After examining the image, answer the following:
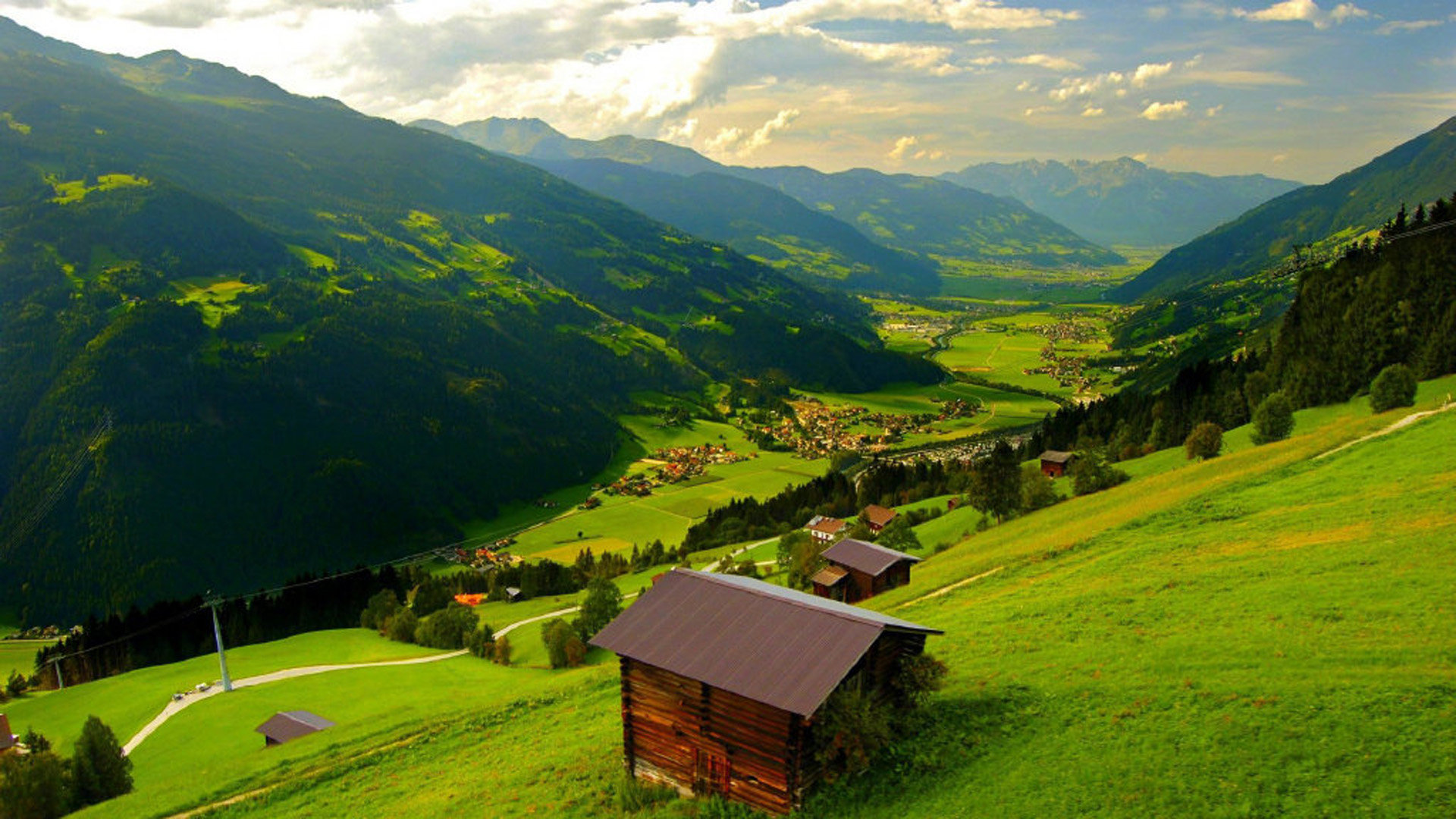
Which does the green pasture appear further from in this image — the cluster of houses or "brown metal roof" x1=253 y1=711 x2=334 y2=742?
the cluster of houses

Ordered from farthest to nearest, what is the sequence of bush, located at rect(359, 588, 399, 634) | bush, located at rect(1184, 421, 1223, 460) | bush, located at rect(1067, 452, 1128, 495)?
bush, located at rect(359, 588, 399, 634) → bush, located at rect(1067, 452, 1128, 495) → bush, located at rect(1184, 421, 1223, 460)

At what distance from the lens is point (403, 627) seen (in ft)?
301

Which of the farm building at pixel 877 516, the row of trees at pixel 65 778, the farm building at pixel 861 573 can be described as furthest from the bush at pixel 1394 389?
the row of trees at pixel 65 778

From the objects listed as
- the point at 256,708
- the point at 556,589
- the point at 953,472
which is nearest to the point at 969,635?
the point at 256,708

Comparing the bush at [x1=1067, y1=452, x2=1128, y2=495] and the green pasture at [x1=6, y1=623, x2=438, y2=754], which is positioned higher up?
the bush at [x1=1067, y1=452, x2=1128, y2=495]

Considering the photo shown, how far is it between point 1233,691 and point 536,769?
25.9 m

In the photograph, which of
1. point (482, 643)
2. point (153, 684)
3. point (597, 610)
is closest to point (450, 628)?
point (482, 643)

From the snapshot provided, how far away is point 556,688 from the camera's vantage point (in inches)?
1909

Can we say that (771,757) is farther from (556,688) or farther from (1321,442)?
(1321,442)

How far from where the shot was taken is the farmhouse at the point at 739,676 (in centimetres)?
2459

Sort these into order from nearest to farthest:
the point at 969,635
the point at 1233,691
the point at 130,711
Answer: the point at 1233,691 < the point at 969,635 < the point at 130,711

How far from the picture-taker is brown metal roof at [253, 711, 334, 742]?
51406 mm

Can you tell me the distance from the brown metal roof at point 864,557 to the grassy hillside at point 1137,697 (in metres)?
4.24

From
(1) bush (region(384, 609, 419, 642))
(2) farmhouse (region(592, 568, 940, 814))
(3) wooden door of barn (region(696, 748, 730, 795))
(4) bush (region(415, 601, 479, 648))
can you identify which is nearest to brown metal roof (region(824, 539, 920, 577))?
(2) farmhouse (region(592, 568, 940, 814))
